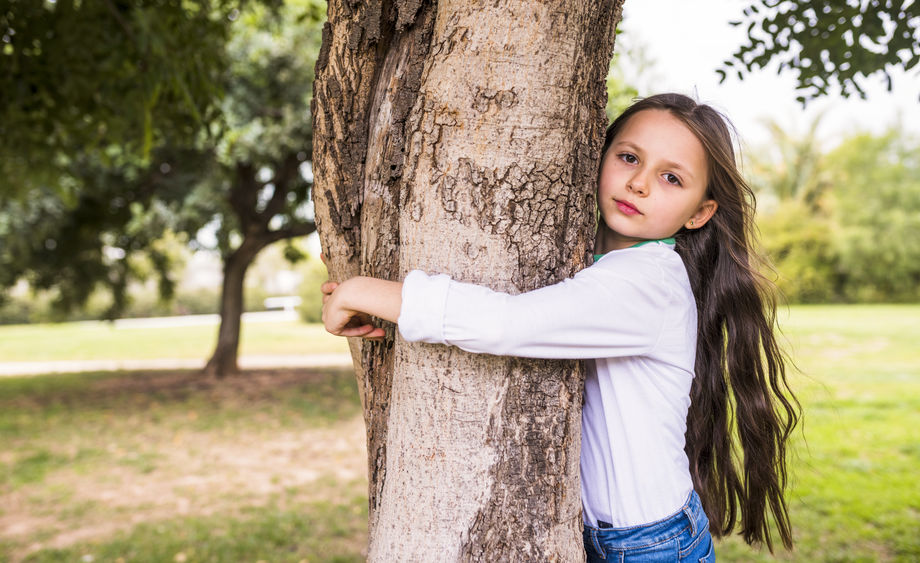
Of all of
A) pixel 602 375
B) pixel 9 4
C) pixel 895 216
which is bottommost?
pixel 602 375

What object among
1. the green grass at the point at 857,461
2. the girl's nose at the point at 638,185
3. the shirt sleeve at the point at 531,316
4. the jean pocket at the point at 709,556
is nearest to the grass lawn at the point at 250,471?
the green grass at the point at 857,461

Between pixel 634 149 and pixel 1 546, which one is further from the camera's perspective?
pixel 1 546

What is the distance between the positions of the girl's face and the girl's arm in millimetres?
591

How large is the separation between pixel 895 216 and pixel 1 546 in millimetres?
32365

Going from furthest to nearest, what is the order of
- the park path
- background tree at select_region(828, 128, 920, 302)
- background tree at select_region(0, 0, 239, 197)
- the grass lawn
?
1. background tree at select_region(828, 128, 920, 302)
2. the park path
3. the grass lawn
4. background tree at select_region(0, 0, 239, 197)

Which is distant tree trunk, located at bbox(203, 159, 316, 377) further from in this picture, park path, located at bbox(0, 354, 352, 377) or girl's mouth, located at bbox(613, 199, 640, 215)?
girl's mouth, located at bbox(613, 199, 640, 215)

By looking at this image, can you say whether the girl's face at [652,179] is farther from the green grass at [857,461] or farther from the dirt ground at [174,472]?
the dirt ground at [174,472]

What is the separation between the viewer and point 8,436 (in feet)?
27.5

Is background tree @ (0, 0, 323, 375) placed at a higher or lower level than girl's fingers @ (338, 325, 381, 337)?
higher

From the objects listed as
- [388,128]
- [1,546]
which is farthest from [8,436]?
[388,128]

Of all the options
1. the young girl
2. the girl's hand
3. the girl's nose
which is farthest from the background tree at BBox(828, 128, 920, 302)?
the girl's hand

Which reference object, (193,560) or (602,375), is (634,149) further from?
(193,560)

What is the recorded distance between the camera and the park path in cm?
1466

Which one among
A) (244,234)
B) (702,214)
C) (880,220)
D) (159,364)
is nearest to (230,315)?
(244,234)
